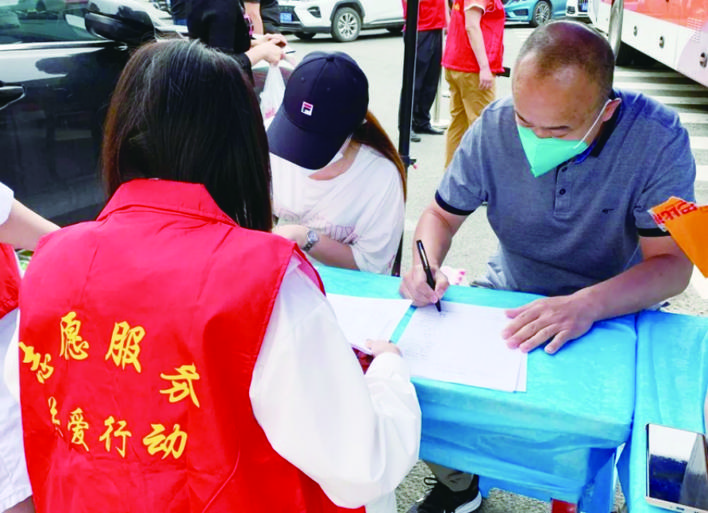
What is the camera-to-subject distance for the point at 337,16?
1143 cm

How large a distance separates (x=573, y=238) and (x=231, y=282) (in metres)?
1.15

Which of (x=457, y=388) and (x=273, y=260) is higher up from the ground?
(x=273, y=260)

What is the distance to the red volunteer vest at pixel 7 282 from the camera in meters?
1.51

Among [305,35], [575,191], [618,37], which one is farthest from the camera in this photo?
[305,35]

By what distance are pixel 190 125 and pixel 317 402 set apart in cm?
42

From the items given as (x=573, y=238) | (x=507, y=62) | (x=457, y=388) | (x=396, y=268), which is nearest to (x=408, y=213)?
(x=396, y=268)

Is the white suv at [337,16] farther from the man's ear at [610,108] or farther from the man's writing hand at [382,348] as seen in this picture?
the man's writing hand at [382,348]

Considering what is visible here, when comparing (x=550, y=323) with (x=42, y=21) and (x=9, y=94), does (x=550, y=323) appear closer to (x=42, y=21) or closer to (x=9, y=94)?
(x=9, y=94)

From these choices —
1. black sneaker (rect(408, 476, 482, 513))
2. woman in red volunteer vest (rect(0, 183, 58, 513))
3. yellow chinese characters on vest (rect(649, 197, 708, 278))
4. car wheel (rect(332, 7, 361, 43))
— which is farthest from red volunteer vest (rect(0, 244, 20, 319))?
car wheel (rect(332, 7, 361, 43))

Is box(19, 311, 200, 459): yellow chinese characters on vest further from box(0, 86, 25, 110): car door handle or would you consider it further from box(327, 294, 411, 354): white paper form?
box(0, 86, 25, 110): car door handle

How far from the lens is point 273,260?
94 centimetres

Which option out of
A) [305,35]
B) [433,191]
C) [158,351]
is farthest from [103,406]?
[305,35]

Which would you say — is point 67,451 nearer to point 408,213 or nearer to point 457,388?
point 457,388

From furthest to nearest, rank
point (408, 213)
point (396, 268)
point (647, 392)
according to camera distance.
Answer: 1. point (408, 213)
2. point (396, 268)
3. point (647, 392)
